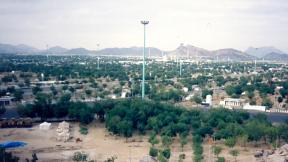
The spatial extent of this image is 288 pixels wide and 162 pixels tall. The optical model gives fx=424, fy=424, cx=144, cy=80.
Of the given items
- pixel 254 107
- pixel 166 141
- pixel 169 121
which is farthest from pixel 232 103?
pixel 166 141

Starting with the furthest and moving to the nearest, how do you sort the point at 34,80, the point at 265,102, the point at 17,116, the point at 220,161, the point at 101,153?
the point at 34,80, the point at 265,102, the point at 17,116, the point at 101,153, the point at 220,161

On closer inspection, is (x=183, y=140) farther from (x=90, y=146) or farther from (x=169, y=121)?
(x=90, y=146)

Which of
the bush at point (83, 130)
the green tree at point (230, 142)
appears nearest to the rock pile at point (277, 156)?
the green tree at point (230, 142)

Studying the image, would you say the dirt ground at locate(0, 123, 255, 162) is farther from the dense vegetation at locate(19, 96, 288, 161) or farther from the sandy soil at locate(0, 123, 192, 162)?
the dense vegetation at locate(19, 96, 288, 161)

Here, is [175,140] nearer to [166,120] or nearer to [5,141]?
[166,120]

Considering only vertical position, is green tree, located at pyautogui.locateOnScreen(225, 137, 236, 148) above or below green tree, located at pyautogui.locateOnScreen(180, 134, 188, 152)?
above

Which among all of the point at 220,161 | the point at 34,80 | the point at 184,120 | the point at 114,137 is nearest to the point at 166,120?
the point at 184,120

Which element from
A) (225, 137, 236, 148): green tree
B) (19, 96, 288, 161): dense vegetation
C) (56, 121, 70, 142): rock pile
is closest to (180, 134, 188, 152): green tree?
(19, 96, 288, 161): dense vegetation

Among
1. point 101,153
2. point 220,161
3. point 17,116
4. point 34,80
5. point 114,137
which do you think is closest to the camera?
point 220,161
